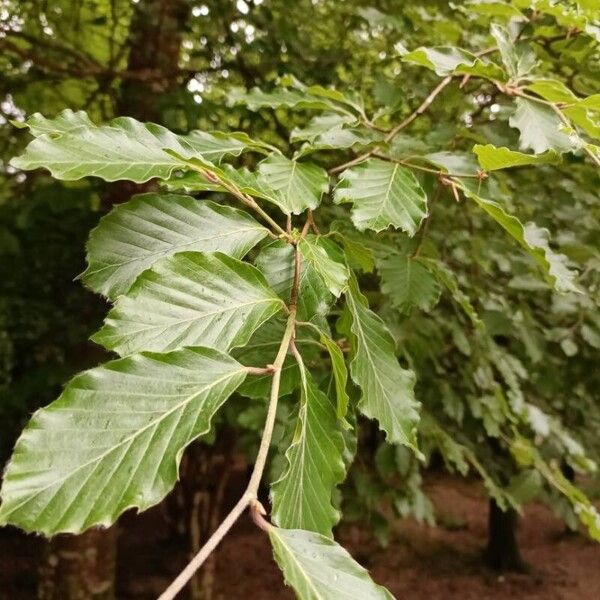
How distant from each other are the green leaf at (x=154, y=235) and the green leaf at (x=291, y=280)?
3 cm

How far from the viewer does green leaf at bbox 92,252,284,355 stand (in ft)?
2.12

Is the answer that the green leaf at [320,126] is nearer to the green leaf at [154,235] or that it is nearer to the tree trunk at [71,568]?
the green leaf at [154,235]

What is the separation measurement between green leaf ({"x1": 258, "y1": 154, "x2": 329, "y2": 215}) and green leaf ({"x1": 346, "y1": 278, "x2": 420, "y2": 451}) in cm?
14

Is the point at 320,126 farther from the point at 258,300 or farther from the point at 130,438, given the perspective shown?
the point at 130,438

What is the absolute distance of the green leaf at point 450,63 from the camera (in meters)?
1.02

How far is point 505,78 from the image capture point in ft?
3.48

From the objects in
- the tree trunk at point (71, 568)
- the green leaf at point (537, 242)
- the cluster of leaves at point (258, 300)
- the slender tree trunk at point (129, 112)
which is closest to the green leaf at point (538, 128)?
the cluster of leaves at point (258, 300)

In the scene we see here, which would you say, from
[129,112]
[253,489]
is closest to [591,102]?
[253,489]

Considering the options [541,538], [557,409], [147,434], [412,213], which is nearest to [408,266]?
[412,213]

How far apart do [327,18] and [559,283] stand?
218cm

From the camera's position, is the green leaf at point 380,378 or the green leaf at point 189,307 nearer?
the green leaf at point 189,307

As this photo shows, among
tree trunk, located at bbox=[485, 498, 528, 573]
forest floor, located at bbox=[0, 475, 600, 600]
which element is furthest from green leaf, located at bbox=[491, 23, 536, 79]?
tree trunk, located at bbox=[485, 498, 528, 573]

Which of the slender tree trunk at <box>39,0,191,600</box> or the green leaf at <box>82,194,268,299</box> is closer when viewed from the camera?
the green leaf at <box>82,194,268,299</box>

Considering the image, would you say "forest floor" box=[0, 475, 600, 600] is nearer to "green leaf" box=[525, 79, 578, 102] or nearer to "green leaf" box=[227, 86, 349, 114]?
"green leaf" box=[227, 86, 349, 114]
